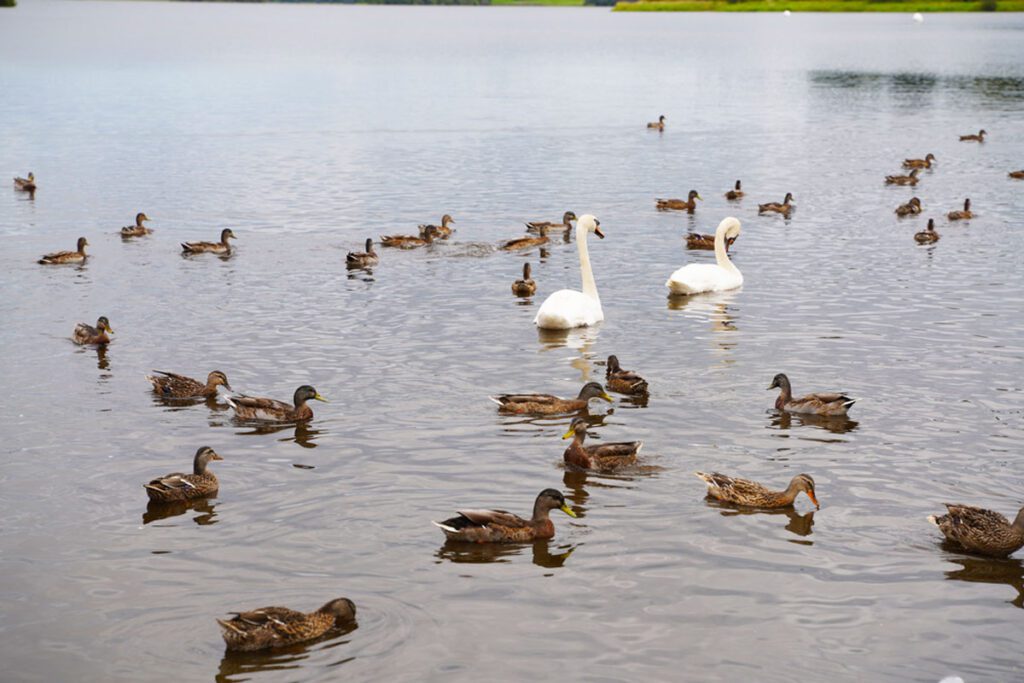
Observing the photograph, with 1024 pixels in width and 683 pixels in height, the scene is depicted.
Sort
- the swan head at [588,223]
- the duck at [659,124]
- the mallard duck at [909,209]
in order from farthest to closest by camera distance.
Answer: the duck at [659,124] < the mallard duck at [909,209] < the swan head at [588,223]

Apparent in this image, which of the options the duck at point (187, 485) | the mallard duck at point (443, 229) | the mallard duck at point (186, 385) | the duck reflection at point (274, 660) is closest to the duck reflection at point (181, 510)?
the duck at point (187, 485)

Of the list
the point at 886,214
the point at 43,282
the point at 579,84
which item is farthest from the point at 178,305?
the point at 579,84

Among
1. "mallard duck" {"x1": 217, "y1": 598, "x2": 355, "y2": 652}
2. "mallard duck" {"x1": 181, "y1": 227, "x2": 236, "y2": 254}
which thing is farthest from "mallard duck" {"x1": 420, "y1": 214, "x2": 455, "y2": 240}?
"mallard duck" {"x1": 217, "y1": 598, "x2": 355, "y2": 652}

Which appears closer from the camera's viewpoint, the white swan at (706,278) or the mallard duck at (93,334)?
the mallard duck at (93,334)

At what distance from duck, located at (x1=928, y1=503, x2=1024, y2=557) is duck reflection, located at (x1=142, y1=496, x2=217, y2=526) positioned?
316 inches

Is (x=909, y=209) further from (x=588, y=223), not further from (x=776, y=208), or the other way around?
(x=588, y=223)

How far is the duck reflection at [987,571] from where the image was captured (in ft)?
43.9

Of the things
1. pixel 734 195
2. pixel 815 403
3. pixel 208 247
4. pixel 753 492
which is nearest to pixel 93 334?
pixel 208 247

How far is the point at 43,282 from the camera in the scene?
27.5 m

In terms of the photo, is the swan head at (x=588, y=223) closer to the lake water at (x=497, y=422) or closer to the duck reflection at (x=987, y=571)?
the lake water at (x=497, y=422)

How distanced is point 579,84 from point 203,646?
79.3 metres

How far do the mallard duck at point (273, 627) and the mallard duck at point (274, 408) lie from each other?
20.3ft

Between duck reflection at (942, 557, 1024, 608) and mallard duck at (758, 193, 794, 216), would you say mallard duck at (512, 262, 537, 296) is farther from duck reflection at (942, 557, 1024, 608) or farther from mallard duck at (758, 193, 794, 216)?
duck reflection at (942, 557, 1024, 608)

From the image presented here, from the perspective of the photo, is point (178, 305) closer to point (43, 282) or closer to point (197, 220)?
point (43, 282)
